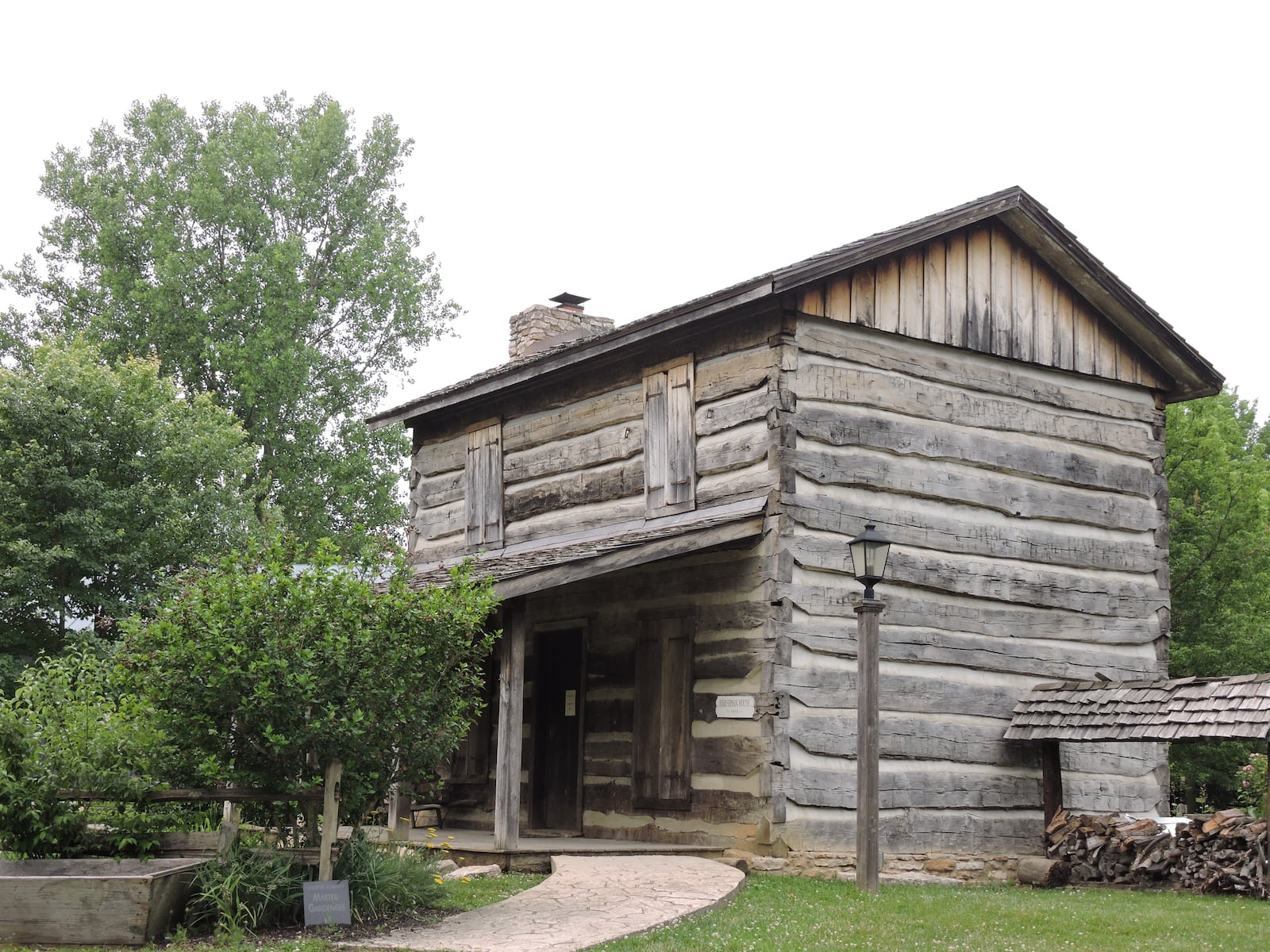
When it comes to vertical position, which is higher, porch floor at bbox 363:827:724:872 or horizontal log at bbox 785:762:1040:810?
horizontal log at bbox 785:762:1040:810

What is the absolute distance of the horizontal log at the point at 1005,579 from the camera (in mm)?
12406

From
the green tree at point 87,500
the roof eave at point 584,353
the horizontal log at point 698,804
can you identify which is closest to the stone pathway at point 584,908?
the horizontal log at point 698,804

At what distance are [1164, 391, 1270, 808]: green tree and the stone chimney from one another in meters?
11.3

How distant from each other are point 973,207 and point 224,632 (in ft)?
28.0

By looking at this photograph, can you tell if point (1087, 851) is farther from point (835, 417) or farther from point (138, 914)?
point (138, 914)

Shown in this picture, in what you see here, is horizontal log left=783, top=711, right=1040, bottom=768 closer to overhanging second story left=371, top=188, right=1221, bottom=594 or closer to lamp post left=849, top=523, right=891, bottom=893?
lamp post left=849, top=523, right=891, bottom=893

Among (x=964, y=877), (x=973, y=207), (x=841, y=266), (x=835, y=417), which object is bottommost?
(x=964, y=877)

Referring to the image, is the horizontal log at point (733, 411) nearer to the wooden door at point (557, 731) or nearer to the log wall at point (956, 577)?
the log wall at point (956, 577)

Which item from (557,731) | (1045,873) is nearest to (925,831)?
(1045,873)

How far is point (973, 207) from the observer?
13531mm

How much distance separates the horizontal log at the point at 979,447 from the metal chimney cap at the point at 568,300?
761 cm

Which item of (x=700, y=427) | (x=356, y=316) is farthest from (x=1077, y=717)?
(x=356, y=316)

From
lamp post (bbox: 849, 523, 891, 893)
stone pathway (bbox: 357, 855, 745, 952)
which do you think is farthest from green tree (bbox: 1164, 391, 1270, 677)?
stone pathway (bbox: 357, 855, 745, 952)

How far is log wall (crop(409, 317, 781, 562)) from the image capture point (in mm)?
12820
